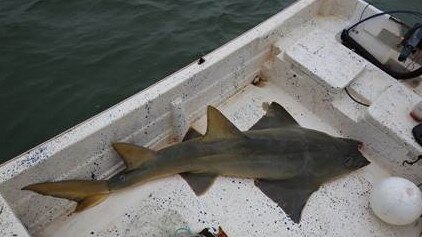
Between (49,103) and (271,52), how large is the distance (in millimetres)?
3583

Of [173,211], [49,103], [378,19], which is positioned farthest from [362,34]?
[49,103]

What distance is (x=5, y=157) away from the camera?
19.1ft

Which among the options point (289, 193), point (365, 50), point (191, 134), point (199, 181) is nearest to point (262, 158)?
point (289, 193)

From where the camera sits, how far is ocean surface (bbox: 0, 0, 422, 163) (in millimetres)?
6461

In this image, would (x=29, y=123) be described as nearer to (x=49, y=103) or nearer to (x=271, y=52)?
(x=49, y=103)

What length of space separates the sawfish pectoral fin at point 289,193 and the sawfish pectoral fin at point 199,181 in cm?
52

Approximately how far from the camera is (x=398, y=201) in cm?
402

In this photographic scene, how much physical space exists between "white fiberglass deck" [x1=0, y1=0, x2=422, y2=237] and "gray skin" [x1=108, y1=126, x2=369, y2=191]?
15 cm

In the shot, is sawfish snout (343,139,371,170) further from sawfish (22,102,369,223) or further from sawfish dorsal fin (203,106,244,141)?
sawfish dorsal fin (203,106,244,141)

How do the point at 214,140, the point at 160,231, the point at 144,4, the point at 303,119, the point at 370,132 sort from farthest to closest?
the point at 144,4 < the point at 303,119 < the point at 370,132 < the point at 214,140 < the point at 160,231

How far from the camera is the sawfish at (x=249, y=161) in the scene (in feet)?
13.8

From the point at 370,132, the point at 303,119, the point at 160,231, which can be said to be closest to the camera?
the point at 160,231

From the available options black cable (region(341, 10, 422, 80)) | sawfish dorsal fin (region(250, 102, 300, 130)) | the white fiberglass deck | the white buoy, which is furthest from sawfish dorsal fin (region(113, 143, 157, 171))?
black cable (region(341, 10, 422, 80))

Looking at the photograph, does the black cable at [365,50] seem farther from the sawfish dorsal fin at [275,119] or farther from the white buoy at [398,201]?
the white buoy at [398,201]
